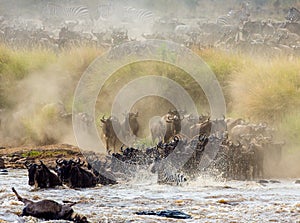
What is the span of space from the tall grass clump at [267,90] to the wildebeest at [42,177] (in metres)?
7.30

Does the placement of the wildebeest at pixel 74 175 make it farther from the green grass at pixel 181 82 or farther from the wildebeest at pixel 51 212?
the green grass at pixel 181 82

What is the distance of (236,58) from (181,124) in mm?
6431

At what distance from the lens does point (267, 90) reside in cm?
1853

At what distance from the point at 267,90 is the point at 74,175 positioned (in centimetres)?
771

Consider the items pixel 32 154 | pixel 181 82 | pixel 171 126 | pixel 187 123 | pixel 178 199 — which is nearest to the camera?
pixel 178 199

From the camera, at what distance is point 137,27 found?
44094 mm

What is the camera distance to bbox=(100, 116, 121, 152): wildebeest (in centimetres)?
1794

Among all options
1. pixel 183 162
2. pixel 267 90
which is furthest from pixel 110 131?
pixel 267 90

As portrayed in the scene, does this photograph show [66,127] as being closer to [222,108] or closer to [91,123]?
[91,123]

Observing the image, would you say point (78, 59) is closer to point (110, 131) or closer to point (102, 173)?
point (110, 131)

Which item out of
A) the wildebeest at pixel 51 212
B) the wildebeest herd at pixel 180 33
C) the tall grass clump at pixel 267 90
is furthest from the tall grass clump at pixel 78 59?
the wildebeest at pixel 51 212

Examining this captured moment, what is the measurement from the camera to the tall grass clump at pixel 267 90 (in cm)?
1802

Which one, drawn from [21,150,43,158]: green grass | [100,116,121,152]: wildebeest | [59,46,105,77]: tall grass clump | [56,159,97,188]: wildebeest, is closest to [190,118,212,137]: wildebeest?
[100,116,121,152]: wildebeest

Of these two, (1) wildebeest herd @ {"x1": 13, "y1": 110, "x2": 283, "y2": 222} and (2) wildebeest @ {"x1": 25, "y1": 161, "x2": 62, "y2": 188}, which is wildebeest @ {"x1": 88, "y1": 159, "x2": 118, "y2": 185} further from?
(2) wildebeest @ {"x1": 25, "y1": 161, "x2": 62, "y2": 188}
